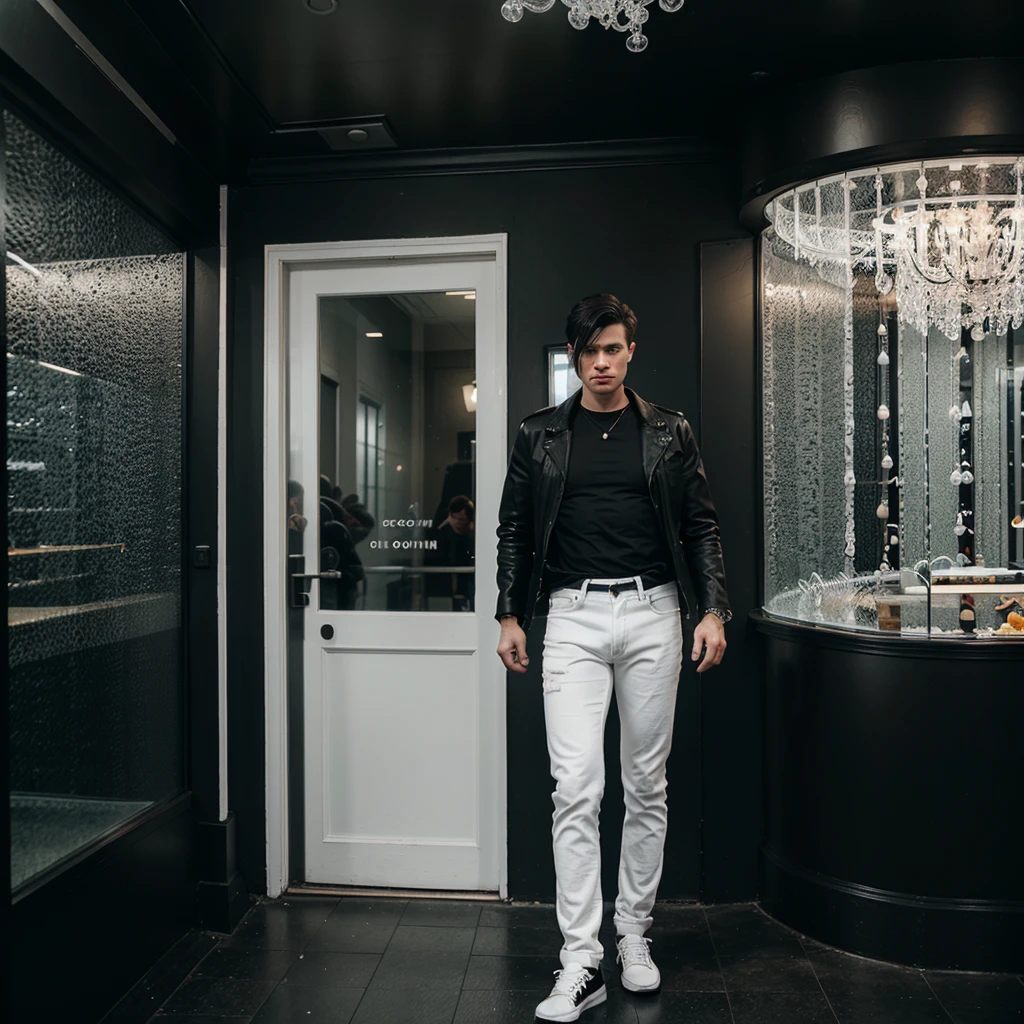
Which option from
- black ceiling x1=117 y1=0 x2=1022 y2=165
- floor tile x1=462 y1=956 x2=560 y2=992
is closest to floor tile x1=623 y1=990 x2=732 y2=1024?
floor tile x1=462 y1=956 x2=560 y2=992

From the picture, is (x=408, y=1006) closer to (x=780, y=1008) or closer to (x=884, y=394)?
(x=780, y=1008)

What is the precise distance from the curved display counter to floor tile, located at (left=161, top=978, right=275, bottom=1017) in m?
1.56

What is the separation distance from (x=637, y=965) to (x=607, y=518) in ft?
3.89

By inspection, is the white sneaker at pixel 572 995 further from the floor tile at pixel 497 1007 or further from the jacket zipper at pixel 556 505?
the jacket zipper at pixel 556 505

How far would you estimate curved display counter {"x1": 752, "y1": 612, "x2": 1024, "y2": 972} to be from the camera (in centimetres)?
254

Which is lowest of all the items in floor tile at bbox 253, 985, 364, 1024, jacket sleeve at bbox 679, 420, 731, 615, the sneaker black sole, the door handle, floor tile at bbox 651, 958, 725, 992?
floor tile at bbox 253, 985, 364, 1024

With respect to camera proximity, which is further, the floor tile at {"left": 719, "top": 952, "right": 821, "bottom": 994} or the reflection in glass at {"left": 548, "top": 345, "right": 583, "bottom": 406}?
the reflection in glass at {"left": 548, "top": 345, "right": 583, "bottom": 406}

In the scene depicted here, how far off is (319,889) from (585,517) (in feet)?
5.46

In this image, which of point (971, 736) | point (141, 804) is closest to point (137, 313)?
point (141, 804)

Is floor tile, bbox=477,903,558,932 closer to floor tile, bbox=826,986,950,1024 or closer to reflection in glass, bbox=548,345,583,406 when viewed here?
floor tile, bbox=826,986,950,1024

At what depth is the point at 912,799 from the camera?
8.52ft

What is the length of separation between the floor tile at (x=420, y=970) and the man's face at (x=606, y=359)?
1638 mm

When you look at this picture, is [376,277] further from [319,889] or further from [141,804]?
[319,889]

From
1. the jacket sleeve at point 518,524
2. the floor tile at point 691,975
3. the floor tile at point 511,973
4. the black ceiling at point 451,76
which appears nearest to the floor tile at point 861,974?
the floor tile at point 691,975
